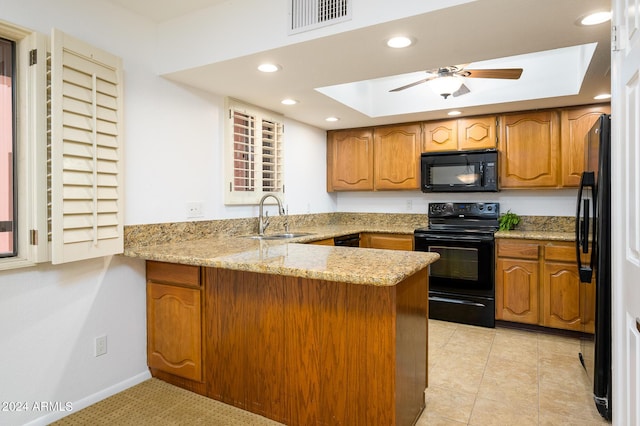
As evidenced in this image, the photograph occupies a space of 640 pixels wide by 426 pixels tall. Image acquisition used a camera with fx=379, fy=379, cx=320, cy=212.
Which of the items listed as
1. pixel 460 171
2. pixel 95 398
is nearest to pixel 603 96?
pixel 460 171

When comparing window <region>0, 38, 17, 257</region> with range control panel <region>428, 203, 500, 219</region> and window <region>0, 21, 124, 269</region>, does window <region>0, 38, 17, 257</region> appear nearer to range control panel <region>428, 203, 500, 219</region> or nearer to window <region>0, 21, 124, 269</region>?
window <region>0, 21, 124, 269</region>

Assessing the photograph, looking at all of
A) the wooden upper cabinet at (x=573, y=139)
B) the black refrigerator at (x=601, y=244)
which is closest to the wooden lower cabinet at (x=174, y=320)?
the black refrigerator at (x=601, y=244)

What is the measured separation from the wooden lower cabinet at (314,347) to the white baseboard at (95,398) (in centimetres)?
47

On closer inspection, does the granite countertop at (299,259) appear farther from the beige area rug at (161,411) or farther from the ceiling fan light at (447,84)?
the ceiling fan light at (447,84)

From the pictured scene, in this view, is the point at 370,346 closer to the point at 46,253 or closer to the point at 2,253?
the point at 46,253

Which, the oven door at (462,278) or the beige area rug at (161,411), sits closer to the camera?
the beige area rug at (161,411)

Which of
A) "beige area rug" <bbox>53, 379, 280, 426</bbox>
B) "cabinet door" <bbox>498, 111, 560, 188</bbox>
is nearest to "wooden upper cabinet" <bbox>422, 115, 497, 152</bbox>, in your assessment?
"cabinet door" <bbox>498, 111, 560, 188</bbox>

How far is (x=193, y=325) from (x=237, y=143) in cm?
160

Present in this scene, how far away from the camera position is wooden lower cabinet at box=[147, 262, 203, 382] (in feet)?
7.50

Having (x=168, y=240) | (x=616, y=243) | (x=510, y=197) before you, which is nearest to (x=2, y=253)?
(x=168, y=240)

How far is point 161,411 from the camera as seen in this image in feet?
7.04

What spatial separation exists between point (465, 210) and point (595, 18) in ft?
8.41

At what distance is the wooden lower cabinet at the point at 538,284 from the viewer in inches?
129

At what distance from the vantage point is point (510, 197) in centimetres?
405
